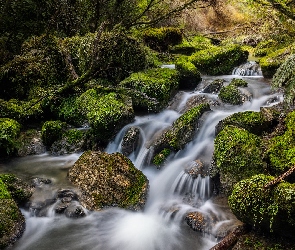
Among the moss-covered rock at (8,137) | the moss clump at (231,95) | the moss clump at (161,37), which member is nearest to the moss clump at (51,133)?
the moss-covered rock at (8,137)

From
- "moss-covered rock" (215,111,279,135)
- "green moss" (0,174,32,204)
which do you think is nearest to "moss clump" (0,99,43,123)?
"green moss" (0,174,32,204)

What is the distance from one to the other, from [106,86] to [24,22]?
4.02 m

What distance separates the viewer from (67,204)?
18.0 feet

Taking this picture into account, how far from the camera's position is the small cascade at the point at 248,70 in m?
12.0

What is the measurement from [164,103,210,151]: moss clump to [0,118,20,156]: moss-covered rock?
3421 millimetres

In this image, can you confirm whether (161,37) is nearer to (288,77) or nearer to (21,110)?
(21,110)

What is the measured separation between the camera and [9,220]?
15.5 ft

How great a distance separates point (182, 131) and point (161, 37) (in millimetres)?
8247

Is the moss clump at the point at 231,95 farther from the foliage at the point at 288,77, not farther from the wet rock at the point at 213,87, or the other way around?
the foliage at the point at 288,77

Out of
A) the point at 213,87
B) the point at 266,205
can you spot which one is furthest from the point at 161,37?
the point at 266,205

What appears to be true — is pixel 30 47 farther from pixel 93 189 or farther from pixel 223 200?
pixel 223 200

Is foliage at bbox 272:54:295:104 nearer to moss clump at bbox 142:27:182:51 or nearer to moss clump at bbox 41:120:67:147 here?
moss clump at bbox 41:120:67:147

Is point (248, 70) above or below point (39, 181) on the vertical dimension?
above

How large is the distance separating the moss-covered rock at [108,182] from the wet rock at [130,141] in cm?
102
